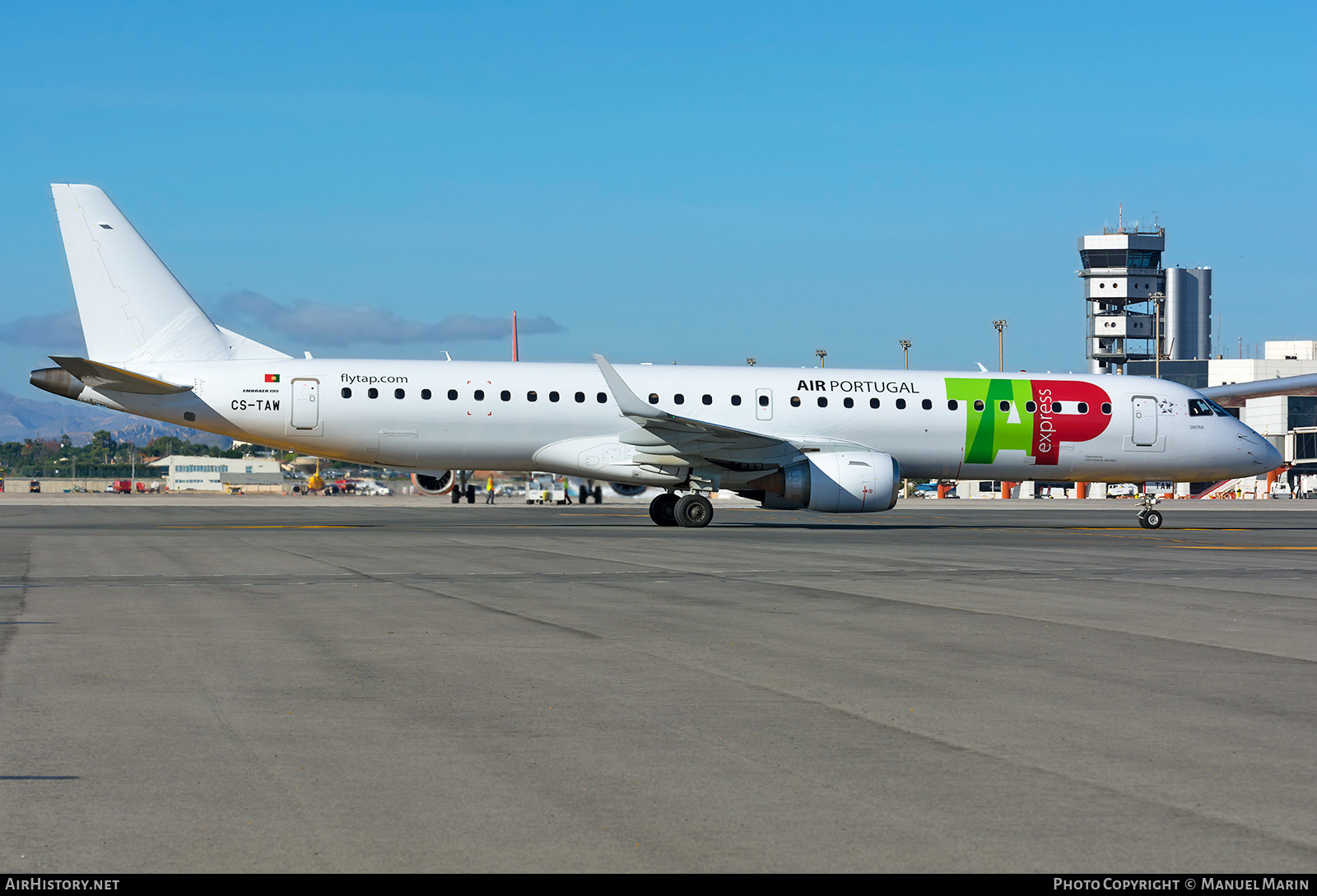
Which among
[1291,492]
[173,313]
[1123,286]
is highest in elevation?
[1123,286]

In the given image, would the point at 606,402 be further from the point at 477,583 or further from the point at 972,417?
the point at 477,583

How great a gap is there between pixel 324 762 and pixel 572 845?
1.67 metres

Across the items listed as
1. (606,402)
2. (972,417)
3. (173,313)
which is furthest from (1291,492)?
(173,313)

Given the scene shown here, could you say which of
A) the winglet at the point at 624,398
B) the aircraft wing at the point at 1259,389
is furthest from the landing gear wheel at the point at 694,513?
the aircraft wing at the point at 1259,389

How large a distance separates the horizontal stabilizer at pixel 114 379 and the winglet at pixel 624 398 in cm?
1011

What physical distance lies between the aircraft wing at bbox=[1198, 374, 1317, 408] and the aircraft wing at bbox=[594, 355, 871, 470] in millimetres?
33166

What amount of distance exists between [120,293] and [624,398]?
12.6 metres

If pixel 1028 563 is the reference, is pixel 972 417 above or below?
above

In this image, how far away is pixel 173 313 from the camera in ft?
94.1

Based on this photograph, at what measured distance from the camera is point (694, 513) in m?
28.6

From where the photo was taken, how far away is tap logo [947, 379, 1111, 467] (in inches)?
1189

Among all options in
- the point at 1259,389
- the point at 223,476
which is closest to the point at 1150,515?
the point at 1259,389

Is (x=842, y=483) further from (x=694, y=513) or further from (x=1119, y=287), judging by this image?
(x=1119, y=287)

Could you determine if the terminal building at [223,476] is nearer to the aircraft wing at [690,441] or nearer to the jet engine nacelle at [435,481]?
the jet engine nacelle at [435,481]
